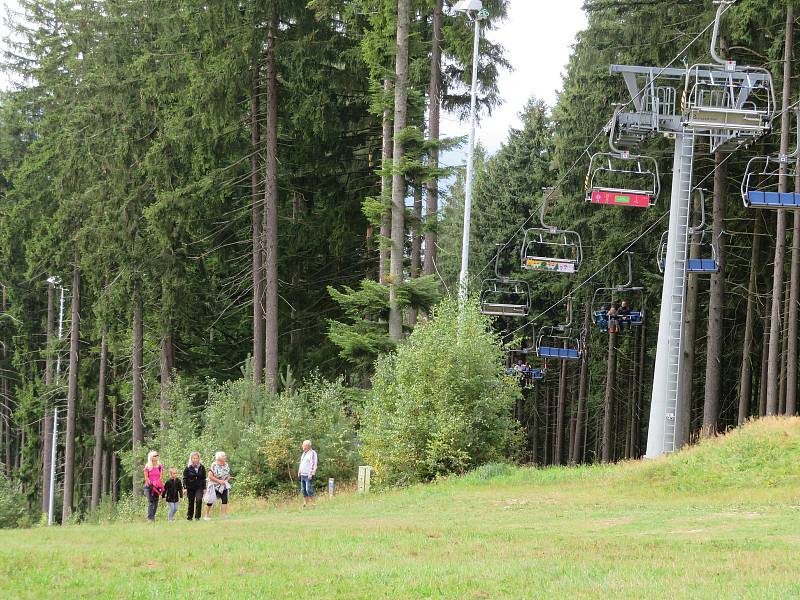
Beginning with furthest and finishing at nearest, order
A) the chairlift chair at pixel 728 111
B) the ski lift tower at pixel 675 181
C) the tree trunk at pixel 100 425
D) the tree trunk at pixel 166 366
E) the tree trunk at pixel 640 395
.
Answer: the tree trunk at pixel 100 425, the tree trunk at pixel 640 395, the tree trunk at pixel 166 366, the ski lift tower at pixel 675 181, the chairlift chair at pixel 728 111

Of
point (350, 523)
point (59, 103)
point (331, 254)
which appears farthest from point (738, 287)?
point (59, 103)

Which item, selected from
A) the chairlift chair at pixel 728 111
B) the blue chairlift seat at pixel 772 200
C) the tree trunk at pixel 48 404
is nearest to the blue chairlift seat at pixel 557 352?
the chairlift chair at pixel 728 111

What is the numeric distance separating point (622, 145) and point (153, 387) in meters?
30.2

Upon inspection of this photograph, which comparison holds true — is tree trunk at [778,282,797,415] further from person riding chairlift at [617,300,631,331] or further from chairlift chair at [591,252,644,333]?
person riding chairlift at [617,300,631,331]

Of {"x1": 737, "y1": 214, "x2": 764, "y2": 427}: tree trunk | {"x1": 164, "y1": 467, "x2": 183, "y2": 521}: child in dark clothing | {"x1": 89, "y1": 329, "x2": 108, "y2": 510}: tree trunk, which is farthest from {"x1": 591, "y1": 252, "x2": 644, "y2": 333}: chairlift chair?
{"x1": 89, "y1": 329, "x2": 108, "y2": 510}: tree trunk

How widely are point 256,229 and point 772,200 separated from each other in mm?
18899

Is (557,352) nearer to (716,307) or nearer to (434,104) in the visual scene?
(716,307)

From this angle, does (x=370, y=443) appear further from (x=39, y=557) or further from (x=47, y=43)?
(x=47, y=43)

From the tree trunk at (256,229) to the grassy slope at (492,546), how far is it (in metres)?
13.1

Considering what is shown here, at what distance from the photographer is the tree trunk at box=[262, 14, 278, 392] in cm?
3497

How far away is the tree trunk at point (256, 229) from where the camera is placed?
3641 cm

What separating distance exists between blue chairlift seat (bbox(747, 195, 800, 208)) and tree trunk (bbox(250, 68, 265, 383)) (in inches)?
694

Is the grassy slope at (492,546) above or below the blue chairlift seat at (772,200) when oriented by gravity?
below

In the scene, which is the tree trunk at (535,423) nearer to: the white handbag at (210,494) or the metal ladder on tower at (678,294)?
the metal ladder on tower at (678,294)
